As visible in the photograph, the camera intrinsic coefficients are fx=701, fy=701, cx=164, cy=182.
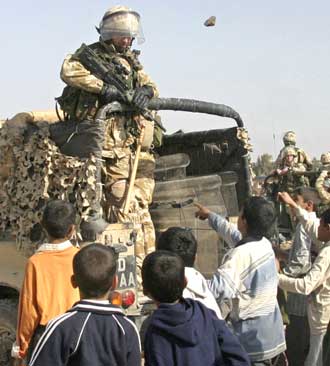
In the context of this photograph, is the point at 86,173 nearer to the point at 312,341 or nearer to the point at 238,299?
the point at 238,299

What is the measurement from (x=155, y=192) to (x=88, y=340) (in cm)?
365

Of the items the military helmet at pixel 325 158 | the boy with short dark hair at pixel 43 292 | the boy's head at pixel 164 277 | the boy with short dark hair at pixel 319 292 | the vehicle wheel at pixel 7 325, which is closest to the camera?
the boy's head at pixel 164 277

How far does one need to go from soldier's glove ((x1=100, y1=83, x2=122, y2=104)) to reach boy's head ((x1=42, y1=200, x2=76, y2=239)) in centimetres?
183

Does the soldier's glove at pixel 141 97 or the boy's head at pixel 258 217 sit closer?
the boy's head at pixel 258 217

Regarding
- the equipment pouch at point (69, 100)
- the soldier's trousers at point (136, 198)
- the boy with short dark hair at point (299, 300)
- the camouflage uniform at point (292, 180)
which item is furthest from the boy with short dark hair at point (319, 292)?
the camouflage uniform at point (292, 180)

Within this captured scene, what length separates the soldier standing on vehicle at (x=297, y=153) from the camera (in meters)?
13.1

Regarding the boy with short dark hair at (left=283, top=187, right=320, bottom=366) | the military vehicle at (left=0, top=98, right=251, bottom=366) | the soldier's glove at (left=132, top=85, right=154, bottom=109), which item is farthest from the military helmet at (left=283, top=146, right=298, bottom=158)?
the soldier's glove at (left=132, top=85, right=154, bottom=109)

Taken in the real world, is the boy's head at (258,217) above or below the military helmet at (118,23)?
below

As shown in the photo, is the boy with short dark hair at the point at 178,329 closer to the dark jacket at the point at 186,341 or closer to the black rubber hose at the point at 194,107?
the dark jacket at the point at 186,341

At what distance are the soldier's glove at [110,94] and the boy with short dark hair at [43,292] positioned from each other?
6.26 feet

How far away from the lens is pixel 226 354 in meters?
2.76

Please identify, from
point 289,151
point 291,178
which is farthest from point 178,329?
point 289,151

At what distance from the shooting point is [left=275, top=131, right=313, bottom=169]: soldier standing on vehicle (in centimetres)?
1312

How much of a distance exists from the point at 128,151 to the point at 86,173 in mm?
967
